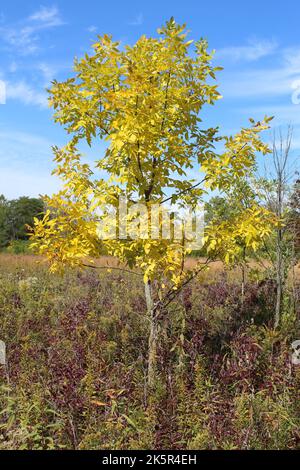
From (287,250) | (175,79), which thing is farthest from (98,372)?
(287,250)

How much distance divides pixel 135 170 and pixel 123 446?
245cm

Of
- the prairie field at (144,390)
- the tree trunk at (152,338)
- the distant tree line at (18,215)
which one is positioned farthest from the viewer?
the distant tree line at (18,215)

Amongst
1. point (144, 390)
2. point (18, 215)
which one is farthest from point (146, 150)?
point (18, 215)

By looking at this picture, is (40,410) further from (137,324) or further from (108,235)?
(137,324)

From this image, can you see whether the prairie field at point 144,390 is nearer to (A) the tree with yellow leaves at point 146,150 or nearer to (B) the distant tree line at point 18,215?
(A) the tree with yellow leaves at point 146,150

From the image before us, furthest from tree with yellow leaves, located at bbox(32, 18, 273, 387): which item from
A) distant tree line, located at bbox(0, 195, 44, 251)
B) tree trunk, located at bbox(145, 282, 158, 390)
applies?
distant tree line, located at bbox(0, 195, 44, 251)
